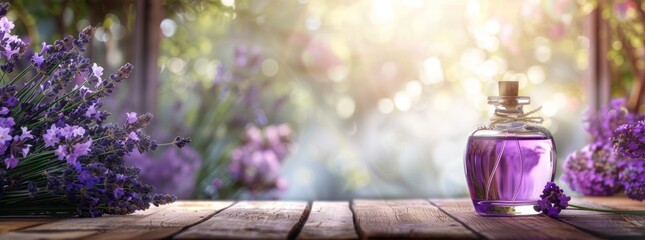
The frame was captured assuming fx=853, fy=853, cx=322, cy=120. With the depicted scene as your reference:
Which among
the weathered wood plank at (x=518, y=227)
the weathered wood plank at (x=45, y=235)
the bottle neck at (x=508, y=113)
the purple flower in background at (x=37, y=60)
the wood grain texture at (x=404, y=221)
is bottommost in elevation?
the weathered wood plank at (x=518, y=227)

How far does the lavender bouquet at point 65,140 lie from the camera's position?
67.4 inches

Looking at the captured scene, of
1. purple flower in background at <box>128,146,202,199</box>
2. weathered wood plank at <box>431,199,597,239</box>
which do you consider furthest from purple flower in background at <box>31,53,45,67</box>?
purple flower in background at <box>128,146,202,199</box>

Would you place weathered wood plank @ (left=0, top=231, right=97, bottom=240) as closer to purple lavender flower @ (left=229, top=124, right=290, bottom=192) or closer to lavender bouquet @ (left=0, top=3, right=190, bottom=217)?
lavender bouquet @ (left=0, top=3, right=190, bottom=217)

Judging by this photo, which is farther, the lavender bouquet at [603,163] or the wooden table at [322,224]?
the lavender bouquet at [603,163]

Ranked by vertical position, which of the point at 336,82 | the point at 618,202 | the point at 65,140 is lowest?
the point at 618,202

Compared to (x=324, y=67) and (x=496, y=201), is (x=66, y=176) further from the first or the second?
(x=324, y=67)

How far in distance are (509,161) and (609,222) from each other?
0.81 feet

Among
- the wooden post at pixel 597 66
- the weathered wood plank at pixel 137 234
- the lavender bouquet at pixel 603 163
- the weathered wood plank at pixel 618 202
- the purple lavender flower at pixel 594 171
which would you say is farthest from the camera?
the wooden post at pixel 597 66

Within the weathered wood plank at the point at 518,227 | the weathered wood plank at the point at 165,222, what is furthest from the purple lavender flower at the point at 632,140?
the weathered wood plank at the point at 165,222

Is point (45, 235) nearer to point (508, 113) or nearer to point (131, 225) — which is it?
point (131, 225)

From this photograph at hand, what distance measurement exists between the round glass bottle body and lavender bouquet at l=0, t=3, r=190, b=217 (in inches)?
25.4

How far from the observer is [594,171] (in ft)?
8.21

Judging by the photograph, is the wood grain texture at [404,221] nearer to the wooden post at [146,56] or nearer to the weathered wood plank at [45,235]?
the weathered wood plank at [45,235]

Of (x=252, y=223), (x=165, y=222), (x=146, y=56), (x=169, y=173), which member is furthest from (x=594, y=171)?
(x=169, y=173)
